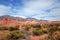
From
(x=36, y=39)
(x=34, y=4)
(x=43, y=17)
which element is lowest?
(x=36, y=39)

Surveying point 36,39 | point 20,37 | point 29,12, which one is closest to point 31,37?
point 36,39

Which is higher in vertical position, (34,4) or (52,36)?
(34,4)

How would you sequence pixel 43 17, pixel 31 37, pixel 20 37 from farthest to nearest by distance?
pixel 43 17
pixel 31 37
pixel 20 37

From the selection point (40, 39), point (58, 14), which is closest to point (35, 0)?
point (58, 14)

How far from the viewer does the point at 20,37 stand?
365 inches

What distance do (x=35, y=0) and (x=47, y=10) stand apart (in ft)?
3.66

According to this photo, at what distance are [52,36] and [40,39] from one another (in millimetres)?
771

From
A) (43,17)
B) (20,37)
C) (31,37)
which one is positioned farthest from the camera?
(43,17)

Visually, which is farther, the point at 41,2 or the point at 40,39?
the point at 41,2

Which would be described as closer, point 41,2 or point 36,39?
point 36,39

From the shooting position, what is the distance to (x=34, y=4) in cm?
1038

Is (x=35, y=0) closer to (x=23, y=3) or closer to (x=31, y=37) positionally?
(x=23, y=3)

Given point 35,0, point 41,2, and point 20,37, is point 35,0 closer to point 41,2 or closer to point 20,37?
point 41,2

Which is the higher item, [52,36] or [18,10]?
[18,10]
